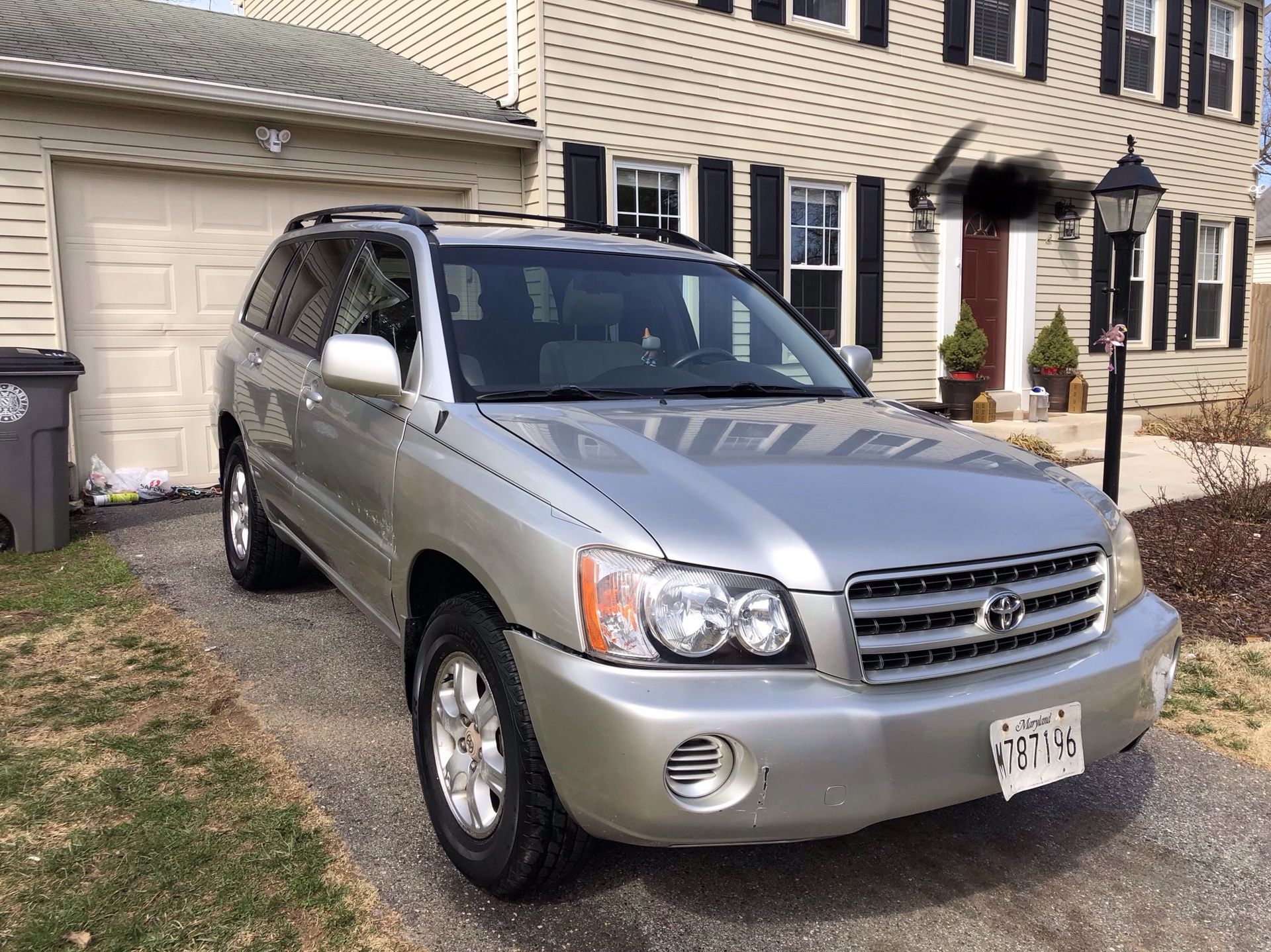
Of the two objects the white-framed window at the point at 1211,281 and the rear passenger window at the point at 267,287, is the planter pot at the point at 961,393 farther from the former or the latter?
the rear passenger window at the point at 267,287

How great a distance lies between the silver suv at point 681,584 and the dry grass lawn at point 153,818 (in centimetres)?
41

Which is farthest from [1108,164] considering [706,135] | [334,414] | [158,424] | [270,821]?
[270,821]

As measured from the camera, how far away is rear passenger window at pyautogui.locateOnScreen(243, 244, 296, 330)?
16.0 ft

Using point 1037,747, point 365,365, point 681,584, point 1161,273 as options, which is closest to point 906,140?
point 1161,273

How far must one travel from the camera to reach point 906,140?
1156cm

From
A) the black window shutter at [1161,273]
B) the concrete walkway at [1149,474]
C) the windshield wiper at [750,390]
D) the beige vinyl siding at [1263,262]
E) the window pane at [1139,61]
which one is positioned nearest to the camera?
the windshield wiper at [750,390]

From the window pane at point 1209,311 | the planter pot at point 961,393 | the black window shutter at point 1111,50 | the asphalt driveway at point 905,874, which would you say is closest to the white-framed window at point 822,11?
the planter pot at point 961,393

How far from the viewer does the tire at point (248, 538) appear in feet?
16.5

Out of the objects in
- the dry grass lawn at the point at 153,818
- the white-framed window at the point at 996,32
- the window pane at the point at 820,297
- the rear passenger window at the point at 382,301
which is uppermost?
the white-framed window at the point at 996,32

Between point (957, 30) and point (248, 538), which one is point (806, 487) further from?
point (957, 30)

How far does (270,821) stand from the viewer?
2955 mm

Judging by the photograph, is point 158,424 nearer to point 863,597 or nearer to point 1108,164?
point 863,597

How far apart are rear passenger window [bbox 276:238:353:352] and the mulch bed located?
4172 mm

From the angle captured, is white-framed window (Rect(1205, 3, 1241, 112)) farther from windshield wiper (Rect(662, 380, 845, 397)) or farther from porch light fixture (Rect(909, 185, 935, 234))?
windshield wiper (Rect(662, 380, 845, 397))
